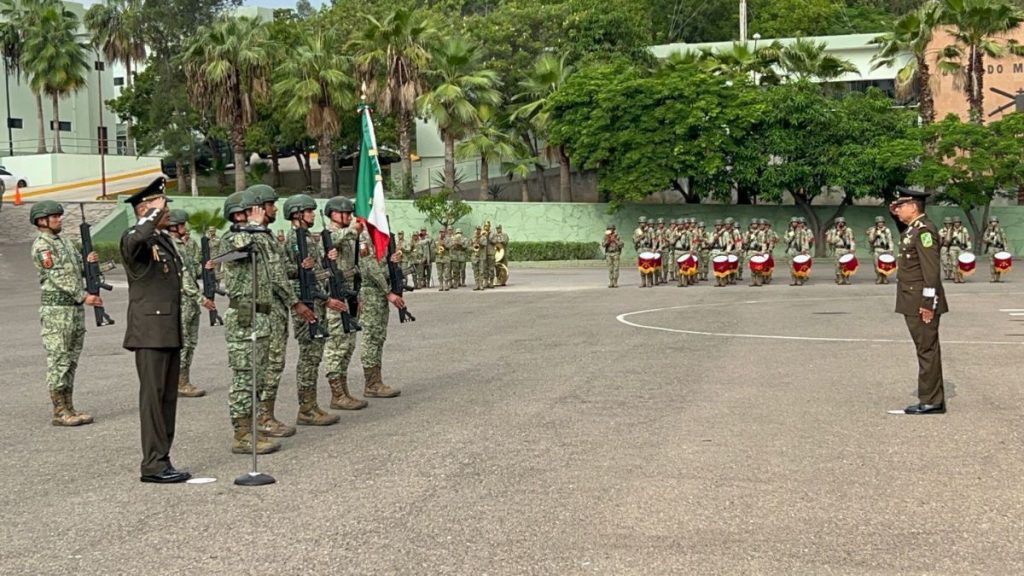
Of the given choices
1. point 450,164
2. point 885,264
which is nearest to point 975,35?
point 885,264

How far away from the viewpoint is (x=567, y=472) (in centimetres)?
916

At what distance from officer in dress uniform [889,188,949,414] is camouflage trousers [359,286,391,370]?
16.4ft

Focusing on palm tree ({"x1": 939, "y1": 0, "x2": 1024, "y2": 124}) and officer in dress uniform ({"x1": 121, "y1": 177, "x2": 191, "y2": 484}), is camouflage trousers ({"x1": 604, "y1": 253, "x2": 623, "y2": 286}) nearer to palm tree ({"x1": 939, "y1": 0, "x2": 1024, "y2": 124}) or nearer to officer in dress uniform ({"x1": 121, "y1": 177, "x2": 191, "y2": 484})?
palm tree ({"x1": 939, "y1": 0, "x2": 1024, "y2": 124})

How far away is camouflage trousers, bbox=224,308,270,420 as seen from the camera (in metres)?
10.2

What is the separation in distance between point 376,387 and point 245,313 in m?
3.34

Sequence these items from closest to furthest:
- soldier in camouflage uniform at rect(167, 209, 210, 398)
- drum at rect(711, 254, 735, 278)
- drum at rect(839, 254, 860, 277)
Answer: soldier in camouflage uniform at rect(167, 209, 210, 398) < drum at rect(839, 254, 860, 277) < drum at rect(711, 254, 735, 278)

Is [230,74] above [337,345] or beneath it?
above

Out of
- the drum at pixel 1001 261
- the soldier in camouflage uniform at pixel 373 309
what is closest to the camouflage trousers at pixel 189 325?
the soldier in camouflage uniform at pixel 373 309

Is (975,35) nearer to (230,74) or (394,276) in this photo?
(230,74)

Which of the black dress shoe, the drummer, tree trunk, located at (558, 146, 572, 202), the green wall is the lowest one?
the black dress shoe

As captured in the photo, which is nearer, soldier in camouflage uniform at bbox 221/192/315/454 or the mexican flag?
soldier in camouflage uniform at bbox 221/192/315/454

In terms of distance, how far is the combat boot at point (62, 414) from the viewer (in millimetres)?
11857

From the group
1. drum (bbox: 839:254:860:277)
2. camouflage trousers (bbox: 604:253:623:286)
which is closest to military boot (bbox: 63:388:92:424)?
camouflage trousers (bbox: 604:253:623:286)

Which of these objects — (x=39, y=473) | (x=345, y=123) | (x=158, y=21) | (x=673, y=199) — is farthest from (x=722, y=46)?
(x=39, y=473)
